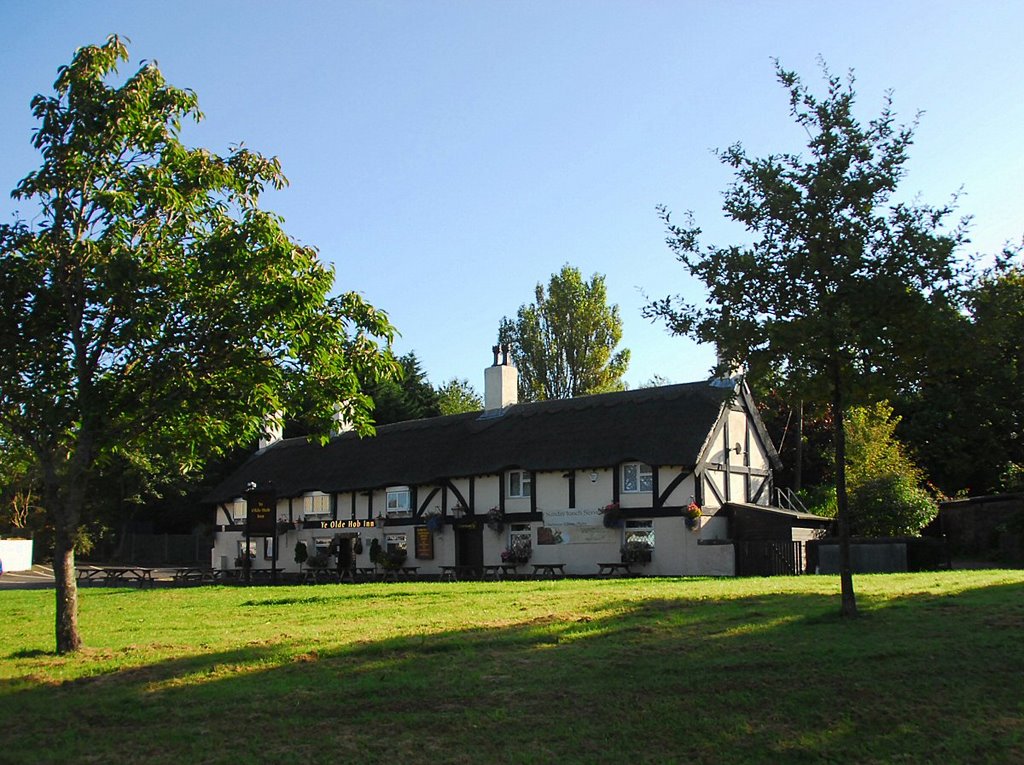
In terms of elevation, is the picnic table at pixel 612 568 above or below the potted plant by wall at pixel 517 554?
below

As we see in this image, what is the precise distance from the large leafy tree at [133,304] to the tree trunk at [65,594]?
19 mm

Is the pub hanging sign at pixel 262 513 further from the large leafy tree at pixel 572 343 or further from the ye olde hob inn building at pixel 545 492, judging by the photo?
the large leafy tree at pixel 572 343

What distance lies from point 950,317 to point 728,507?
73.6 feet

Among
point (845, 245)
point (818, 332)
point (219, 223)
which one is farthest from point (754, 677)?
point (219, 223)

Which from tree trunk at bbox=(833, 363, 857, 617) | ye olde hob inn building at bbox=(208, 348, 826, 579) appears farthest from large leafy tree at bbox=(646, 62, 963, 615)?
ye olde hob inn building at bbox=(208, 348, 826, 579)

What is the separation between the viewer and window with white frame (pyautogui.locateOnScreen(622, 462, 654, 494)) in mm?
33594

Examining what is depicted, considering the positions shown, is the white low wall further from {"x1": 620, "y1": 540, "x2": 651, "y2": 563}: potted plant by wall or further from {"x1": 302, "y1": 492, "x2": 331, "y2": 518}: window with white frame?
{"x1": 620, "y1": 540, "x2": 651, "y2": 563}: potted plant by wall

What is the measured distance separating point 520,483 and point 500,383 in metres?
6.90

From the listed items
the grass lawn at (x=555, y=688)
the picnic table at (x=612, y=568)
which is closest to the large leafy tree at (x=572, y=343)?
the picnic table at (x=612, y=568)

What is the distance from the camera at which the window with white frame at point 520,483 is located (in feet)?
119

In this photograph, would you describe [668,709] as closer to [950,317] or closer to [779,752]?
[779,752]

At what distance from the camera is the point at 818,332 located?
12.2 metres

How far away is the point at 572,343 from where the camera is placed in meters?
60.0

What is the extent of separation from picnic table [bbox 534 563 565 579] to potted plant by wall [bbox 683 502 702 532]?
4352 millimetres
